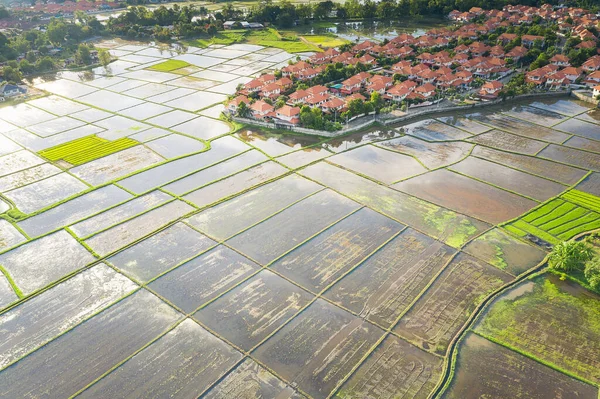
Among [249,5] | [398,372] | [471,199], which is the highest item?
[249,5]

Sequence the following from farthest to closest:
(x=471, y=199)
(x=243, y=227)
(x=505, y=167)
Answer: (x=505, y=167) < (x=471, y=199) < (x=243, y=227)

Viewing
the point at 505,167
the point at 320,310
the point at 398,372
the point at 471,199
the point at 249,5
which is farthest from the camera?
the point at 249,5

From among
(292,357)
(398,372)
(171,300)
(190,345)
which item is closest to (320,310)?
(292,357)

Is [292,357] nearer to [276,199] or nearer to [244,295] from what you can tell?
[244,295]

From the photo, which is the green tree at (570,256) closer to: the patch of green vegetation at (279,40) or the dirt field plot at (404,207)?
the dirt field plot at (404,207)

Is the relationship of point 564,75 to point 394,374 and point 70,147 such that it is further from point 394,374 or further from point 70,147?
point 70,147

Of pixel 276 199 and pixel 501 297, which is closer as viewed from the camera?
pixel 501 297

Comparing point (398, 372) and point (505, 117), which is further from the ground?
point (505, 117)

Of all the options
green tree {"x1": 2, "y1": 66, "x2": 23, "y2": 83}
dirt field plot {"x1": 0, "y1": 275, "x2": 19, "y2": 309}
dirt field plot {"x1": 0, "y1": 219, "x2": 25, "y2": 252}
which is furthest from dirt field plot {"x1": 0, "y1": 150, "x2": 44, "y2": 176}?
green tree {"x1": 2, "y1": 66, "x2": 23, "y2": 83}

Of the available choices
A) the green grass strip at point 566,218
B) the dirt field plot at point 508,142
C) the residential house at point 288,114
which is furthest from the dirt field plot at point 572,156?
the residential house at point 288,114

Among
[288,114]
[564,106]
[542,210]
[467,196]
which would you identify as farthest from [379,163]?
[564,106]
